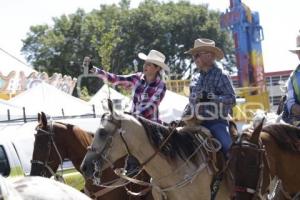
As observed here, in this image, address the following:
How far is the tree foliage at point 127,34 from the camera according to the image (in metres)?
46.0

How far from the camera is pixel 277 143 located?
583 cm

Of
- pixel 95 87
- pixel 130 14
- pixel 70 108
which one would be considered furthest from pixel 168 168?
pixel 130 14

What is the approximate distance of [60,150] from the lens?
6.95m

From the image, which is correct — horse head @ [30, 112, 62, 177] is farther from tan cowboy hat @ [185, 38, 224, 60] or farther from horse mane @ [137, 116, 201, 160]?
tan cowboy hat @ [185, 38, 224, 60]

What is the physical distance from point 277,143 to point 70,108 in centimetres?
804

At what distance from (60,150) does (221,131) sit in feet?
7.12

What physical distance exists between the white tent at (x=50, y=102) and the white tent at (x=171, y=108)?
7.11 ft

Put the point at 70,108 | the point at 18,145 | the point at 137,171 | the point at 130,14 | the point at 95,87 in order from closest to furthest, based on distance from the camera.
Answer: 1. the point at 137,171
2. the point at 18,145
3. the point at 70,108
4. the point at 95,87
5. the point at 130,14

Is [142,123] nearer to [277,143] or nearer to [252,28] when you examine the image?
[277,143]

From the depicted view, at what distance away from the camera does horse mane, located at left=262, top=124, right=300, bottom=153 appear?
582 cm

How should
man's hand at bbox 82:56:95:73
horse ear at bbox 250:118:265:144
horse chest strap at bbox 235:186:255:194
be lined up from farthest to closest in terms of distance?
1. man's hand at bbox 82:56:95:73
2. horse ear at bbox 250:118:265:144
3. horse chest strap at bbox 235:186:255:194

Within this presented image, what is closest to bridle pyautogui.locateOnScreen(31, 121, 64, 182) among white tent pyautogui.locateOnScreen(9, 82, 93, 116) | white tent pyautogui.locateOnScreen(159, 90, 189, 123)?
white tent pyautogui.locateOnScreen(9, 82, 93, 116)

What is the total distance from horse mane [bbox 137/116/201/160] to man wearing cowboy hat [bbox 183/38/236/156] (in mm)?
310

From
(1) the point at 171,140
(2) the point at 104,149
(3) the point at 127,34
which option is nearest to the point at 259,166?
(1) the point at 171,140
